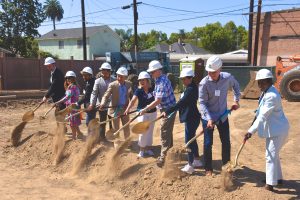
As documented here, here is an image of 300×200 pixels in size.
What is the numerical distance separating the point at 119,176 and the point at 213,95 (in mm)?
2146

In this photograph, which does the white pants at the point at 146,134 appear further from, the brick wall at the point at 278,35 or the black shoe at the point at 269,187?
the brick wall at the point at 278,35

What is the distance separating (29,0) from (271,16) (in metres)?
26.3

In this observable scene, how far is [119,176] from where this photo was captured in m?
6.55

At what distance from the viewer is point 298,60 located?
16156mm

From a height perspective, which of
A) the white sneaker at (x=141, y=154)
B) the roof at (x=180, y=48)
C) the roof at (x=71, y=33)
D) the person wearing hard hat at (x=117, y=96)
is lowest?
the white sneaker at (x=141, y=154)

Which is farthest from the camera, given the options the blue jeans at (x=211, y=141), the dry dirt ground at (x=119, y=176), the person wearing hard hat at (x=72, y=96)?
the person wearing hard hat at (x=72, y=96)

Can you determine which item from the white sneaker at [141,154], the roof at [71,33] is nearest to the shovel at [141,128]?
the white sneaker at [141,154]

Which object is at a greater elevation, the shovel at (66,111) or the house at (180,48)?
the house at (180,48)

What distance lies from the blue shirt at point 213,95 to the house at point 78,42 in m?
46.9

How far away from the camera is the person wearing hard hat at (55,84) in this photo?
340 inches

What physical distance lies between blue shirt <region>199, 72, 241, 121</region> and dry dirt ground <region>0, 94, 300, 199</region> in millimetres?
937

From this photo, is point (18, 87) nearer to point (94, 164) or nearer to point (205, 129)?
point (94, 164)

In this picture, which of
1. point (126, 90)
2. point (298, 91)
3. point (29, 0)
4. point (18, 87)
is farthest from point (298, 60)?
point (29, 0)

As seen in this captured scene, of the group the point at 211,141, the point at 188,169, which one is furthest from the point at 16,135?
the point at 211,141
